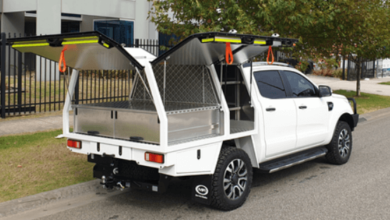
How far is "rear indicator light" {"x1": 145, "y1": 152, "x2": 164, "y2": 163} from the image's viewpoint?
182 inches

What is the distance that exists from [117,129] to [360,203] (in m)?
3.22

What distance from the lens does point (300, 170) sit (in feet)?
24.5

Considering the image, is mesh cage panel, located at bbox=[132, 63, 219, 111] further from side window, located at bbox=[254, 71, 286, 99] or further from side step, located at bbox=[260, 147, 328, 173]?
side step, located at bbox=[260, 147, 328, 173]

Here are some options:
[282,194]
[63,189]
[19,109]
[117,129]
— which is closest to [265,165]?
[282,194]

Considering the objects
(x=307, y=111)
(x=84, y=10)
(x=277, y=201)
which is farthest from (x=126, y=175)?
(x=84, y=10)

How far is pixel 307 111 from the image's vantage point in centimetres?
685

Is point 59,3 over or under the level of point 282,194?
over

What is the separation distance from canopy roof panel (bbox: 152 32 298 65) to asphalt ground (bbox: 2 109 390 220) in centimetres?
184

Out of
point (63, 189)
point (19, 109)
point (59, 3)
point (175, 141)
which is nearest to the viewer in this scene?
point (175, 141)

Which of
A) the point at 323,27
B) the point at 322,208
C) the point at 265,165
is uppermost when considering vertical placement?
the point at 323,27

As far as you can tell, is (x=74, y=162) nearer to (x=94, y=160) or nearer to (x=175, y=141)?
(x=94, y=160)

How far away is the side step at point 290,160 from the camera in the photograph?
19.7 feet

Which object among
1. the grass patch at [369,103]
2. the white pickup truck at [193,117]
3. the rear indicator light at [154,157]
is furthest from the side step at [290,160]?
the grass patch at [369,103]

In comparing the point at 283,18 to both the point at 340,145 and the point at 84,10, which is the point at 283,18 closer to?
the point at 340,145
